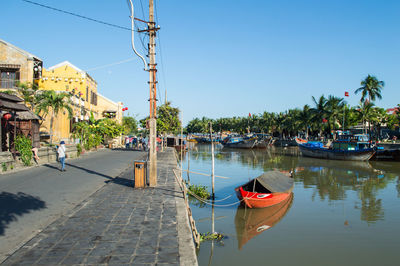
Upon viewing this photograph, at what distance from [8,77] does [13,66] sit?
133cm

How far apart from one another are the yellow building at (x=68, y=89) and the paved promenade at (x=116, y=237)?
23098 millimetres

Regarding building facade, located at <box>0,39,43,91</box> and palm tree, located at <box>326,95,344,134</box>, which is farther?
palm tree, located at <box>326,95,344,134</box>

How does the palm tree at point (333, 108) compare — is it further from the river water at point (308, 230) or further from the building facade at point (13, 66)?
the building facade at point (13, 66)

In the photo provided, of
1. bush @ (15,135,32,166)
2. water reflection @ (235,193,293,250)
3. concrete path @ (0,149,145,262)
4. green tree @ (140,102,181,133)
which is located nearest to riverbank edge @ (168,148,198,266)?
water reflection @ (235,193,293,250)

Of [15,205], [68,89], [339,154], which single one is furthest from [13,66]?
[339,154]

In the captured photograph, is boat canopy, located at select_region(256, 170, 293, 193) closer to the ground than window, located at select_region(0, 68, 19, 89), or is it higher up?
closer to the ground

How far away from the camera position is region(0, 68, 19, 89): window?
29.3 meters

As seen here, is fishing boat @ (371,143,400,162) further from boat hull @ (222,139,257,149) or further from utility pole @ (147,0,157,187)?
utility pole @ (147,0,157,187)

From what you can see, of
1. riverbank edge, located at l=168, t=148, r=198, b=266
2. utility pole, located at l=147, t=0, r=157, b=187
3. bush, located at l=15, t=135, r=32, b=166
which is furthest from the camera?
bush, located at l=15, t=135, r=32, b=166

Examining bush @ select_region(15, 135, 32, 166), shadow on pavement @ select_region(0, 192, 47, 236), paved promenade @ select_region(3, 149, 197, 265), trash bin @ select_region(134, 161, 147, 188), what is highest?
bush @ select_region(15, 135, 32, 166)

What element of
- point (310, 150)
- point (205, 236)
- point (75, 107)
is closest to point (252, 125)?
point (310, 150)

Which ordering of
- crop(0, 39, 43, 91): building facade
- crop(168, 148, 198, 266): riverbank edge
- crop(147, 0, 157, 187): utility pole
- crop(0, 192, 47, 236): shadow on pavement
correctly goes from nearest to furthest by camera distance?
crop(168, 148, 198, 266): riverbank edge, crop(0, 192, 47, 236): shadow on pavement, crop(147, 0, 157, 187): utility pole, crop(0, 39, 43, 91): building facade

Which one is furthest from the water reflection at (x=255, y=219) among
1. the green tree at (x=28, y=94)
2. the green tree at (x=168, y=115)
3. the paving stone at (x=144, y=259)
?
the green tree at (x=168, y=115)

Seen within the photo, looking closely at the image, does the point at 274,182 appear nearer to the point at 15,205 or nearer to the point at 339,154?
the point at 15,205
